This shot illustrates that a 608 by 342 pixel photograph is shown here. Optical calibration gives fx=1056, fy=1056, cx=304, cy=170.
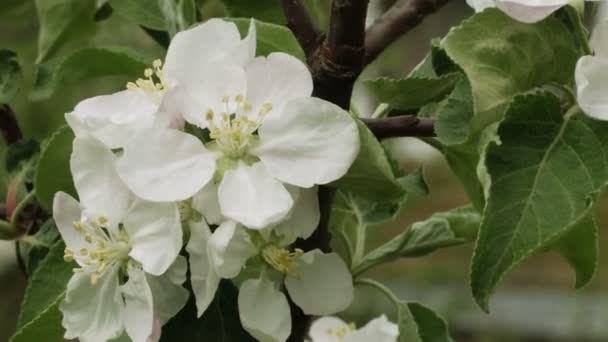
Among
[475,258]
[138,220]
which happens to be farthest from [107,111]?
[475,258]

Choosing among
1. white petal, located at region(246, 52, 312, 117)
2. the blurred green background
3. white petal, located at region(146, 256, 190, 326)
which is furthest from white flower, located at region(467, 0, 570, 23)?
the blurred green background

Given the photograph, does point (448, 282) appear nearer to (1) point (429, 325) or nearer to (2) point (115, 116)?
(1) point (429, 325)

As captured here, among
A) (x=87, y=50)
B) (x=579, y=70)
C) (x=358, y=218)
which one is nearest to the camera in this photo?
(x=579, y=70)

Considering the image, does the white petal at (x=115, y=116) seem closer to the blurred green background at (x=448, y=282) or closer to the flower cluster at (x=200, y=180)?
the flower cluster at (x=200, y=180)

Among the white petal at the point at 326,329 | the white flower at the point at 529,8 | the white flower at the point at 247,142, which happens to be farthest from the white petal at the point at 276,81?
the white petal at the point at 326,329

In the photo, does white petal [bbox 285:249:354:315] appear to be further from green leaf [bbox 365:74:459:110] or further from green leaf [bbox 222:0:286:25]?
green leaf [bbox 222:0:286:25]

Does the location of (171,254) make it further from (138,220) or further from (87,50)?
(87,50)
